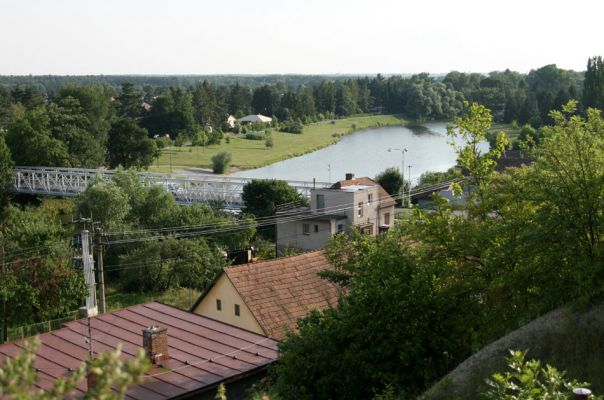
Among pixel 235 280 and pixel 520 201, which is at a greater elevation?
pixel 520 201

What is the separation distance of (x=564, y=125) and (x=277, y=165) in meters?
59.3

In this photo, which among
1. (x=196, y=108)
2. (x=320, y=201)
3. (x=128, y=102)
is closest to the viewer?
(x=320, y=201)

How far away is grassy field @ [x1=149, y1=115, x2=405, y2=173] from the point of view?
6931cm

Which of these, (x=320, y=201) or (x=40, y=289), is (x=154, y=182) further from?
(x=40, y=289)

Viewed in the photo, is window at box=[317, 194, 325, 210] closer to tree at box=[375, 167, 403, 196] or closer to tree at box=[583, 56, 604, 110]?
tree at box=[375, 167, 403, 196]

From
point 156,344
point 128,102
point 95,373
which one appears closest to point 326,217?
point 156,344

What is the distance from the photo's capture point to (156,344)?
41.1ft

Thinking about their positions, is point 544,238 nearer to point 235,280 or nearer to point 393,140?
point 235,280

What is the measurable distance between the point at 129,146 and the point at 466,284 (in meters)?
50.8

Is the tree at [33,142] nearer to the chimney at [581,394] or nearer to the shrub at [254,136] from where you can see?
the shrub at [254,136]

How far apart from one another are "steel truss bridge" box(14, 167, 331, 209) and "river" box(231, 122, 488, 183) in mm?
11540

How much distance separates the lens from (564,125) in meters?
11.4

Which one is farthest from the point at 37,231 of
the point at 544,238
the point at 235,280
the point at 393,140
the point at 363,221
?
the point at 393,140

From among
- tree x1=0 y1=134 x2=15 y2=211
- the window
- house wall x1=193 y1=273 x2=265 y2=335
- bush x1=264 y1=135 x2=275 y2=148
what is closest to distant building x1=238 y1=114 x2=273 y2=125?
bush x1=264 y1=135 x2=275 y2=148
